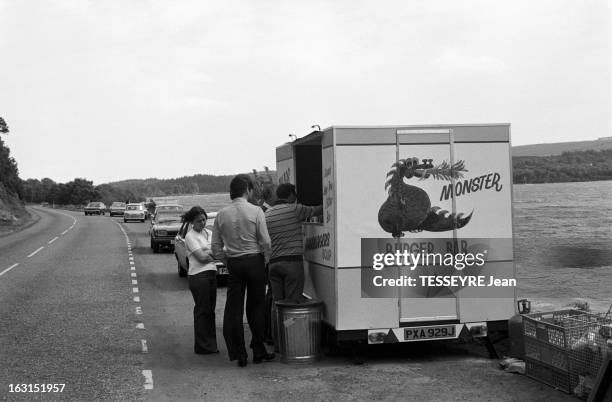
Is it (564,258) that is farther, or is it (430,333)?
(564,258)

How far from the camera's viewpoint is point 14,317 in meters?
12.2

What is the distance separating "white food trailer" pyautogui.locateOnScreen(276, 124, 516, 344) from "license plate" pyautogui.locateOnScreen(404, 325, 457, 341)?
0.04 feet

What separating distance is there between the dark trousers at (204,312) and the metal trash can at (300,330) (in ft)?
3.93

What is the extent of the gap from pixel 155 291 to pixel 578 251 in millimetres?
29608

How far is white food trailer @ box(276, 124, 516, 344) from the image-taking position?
819 centimetres

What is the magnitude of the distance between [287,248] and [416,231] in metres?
1.63

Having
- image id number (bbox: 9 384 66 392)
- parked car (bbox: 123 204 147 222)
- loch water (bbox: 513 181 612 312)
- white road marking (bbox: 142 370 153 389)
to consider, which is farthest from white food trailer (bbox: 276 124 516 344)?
parked car (bbox: 123 204 147 222)

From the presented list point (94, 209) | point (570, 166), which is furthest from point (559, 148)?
point (94, 209)

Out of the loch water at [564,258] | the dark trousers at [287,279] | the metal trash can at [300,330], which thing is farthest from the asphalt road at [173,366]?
the loch water at [564,258]

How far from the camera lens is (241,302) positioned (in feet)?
27.9

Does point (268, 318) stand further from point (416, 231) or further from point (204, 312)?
point (416, 231)

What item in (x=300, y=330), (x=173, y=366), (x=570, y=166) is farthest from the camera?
(x=570, y=166)

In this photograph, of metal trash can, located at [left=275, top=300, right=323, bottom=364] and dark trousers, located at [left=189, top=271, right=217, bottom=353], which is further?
dark trousers, located at [left=189, top=271, right=217, bottom=353]

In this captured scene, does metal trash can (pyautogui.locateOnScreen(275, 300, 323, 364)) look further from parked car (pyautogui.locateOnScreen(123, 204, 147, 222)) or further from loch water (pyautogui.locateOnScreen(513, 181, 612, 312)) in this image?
parked car (pyautogui.locateOnScreen(123, 204, 147, 222))
